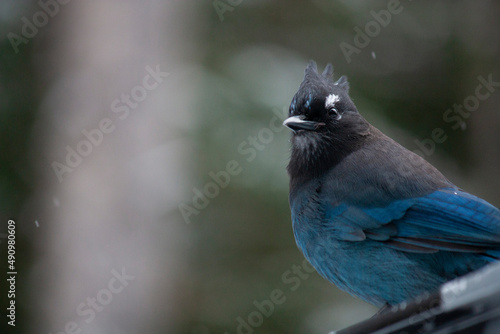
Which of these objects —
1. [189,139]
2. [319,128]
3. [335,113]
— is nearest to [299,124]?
[319,128]

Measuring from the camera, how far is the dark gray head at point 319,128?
3.87m

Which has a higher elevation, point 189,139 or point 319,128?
point 189,139

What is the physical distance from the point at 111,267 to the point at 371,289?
3037 mm

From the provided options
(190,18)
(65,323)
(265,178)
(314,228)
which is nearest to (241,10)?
(190,18)

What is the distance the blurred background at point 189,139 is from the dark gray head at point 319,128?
2.40 m

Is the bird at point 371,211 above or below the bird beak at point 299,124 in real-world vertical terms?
below

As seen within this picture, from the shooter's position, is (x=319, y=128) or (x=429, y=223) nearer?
(x=429, y=223)

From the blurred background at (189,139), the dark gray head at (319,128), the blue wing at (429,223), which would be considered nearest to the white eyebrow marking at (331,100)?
the dark gray head at (319,128)

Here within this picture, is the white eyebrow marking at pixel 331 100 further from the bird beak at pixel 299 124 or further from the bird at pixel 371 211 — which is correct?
the bird beak at pixel 299 124

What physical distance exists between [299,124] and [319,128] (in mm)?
144

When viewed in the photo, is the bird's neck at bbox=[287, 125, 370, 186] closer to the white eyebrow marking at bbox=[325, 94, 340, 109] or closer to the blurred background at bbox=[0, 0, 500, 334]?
the white eyebrow marking at bbox=[325, 94, 340, 109]

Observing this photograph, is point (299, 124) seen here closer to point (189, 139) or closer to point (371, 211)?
point (371, 211)

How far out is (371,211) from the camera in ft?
11.6

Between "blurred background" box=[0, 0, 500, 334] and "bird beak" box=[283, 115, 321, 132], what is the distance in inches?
96.3
